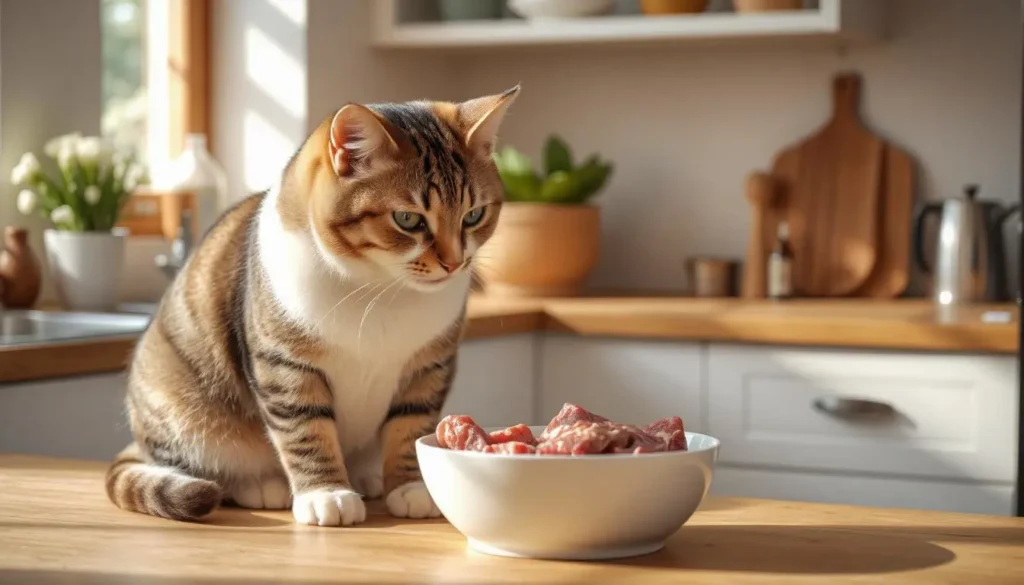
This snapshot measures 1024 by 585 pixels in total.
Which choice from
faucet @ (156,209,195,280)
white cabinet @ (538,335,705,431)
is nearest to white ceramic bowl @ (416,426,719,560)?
white cabinet @ (538,335,705,431)

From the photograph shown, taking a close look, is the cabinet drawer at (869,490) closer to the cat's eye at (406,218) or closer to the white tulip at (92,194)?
the white tulip at (92,194)

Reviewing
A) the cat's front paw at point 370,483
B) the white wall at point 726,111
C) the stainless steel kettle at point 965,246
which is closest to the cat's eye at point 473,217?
the cat's front paw at point 370,483

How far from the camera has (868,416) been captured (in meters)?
2.57

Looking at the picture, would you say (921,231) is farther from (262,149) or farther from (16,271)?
(16,271)

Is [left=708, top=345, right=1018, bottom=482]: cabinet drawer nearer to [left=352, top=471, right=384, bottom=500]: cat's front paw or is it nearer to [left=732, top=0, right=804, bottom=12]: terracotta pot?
[left=732, top=0, right=804, bottom=12]: terracotta pot

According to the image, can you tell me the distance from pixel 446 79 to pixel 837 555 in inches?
107

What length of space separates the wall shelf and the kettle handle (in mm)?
400

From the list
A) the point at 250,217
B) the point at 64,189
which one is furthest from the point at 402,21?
the point at 250,217

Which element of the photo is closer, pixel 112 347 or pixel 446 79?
pixel 112 347

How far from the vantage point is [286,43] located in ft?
10.3

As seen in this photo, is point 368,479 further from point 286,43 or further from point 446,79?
point 446,79

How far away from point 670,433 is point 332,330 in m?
0.33

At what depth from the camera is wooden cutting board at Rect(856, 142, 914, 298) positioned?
124 inches

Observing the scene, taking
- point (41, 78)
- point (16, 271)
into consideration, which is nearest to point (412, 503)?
point (16, 271)
